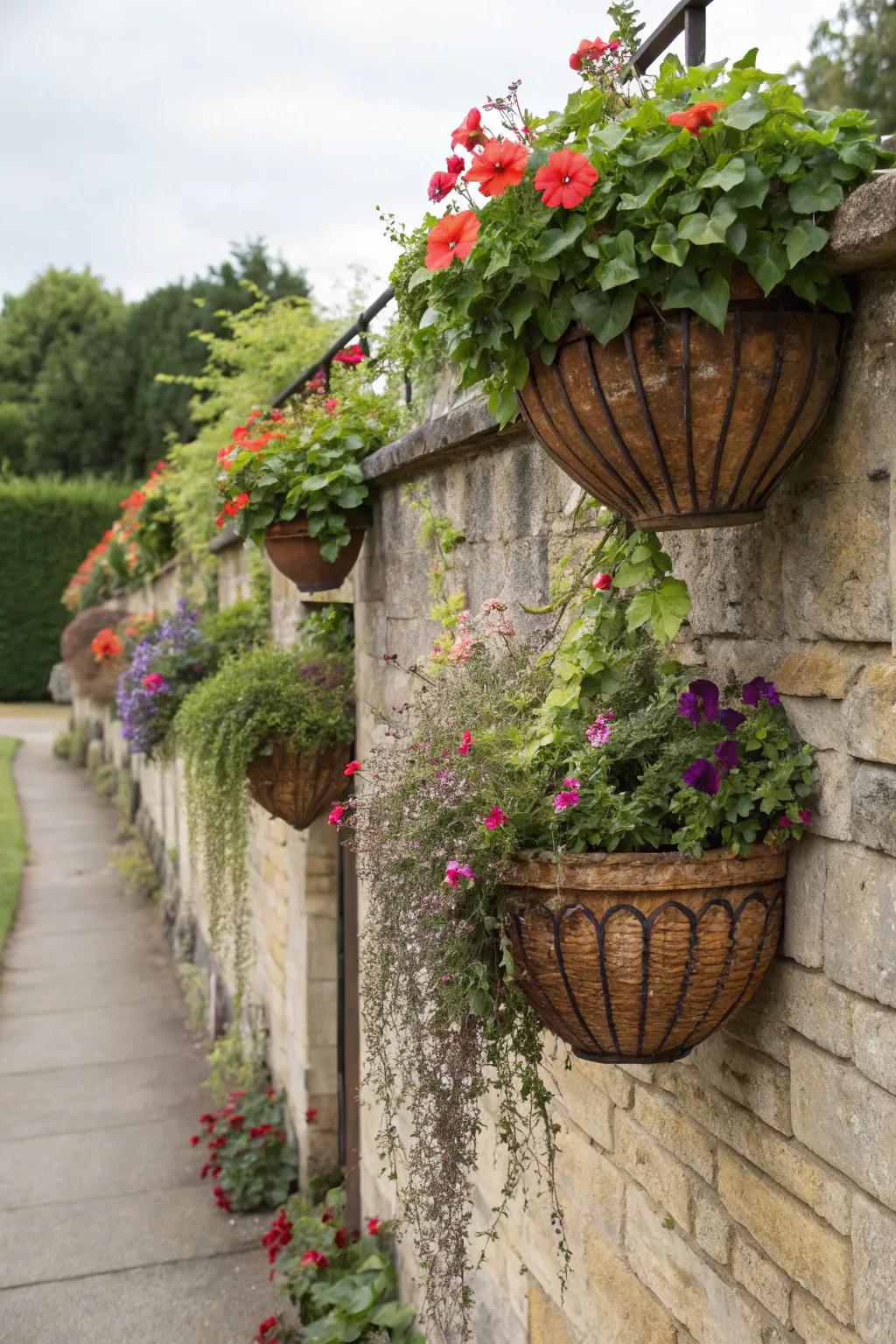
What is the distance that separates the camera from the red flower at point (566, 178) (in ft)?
5.40

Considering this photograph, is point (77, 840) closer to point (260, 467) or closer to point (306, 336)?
point (306, 336)

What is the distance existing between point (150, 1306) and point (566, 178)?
4793 mm

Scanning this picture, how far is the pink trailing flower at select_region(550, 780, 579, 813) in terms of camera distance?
191cm

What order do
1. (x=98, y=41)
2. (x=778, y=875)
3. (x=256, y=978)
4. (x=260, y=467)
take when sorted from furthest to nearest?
(x=256, y=978), (x=98, y=41), (x=260, y=467), (x=778, y=875)

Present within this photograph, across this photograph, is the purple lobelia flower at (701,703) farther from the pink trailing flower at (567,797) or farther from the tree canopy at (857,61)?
the tree canopy at (857,61)

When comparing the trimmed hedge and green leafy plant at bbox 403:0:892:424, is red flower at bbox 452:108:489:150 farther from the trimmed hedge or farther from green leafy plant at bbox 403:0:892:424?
the trimmed hedge

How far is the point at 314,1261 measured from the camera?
462cm

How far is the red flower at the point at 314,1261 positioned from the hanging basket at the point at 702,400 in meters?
3.73

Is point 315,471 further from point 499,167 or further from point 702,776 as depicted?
point 702,776

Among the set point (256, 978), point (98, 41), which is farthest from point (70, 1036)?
point (98, 41)

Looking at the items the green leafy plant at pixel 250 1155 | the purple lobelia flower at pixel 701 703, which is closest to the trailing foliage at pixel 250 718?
the green leafy plant at pixel 250 1155

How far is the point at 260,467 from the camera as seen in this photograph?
433cm

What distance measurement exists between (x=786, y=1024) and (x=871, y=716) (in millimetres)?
529

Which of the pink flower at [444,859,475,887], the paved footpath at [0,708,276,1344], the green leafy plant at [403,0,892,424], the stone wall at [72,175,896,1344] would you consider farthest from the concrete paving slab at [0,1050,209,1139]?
the green leafy plant at [403,0,892,424]
